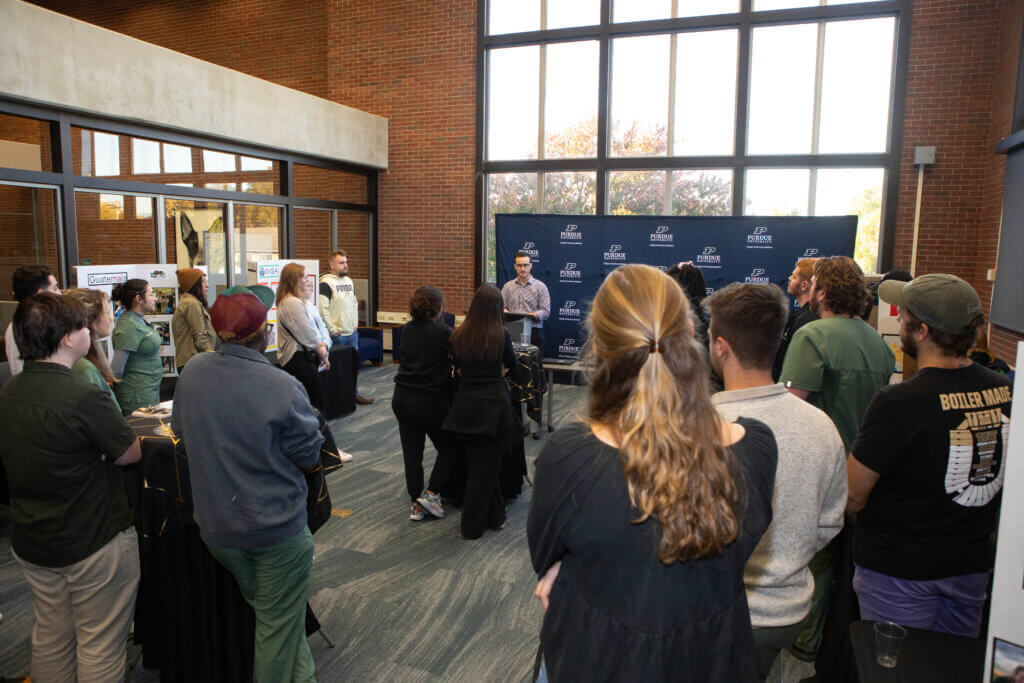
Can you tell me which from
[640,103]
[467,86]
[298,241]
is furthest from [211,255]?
[640,103]

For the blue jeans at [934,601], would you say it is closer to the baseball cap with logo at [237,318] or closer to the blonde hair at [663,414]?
the blonde hair at [663,414]

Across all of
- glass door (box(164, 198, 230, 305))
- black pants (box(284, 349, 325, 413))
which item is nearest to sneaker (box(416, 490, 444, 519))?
black pants (box(284, 349, 325, 413))

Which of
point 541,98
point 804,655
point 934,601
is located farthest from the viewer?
point 541,98

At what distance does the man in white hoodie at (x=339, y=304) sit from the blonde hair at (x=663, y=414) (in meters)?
6.02

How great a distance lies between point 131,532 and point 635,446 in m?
1.95

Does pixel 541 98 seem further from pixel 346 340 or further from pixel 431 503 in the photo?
pixel 431 503

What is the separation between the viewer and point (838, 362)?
2.46 metres

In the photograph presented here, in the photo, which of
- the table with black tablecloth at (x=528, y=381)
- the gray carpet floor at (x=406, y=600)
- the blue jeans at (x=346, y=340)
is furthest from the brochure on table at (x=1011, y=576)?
the blue jeans at (x=346, y=340)

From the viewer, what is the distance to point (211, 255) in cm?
718

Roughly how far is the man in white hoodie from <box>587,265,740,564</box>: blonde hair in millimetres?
6023

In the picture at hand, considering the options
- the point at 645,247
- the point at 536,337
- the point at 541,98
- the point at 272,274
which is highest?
the point at 541,98

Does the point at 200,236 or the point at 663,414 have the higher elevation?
the point at 200,236

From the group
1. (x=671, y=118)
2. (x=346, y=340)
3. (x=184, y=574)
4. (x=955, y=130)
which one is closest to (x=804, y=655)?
(x=184, y=574)

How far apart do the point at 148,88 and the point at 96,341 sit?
4.29 meters
